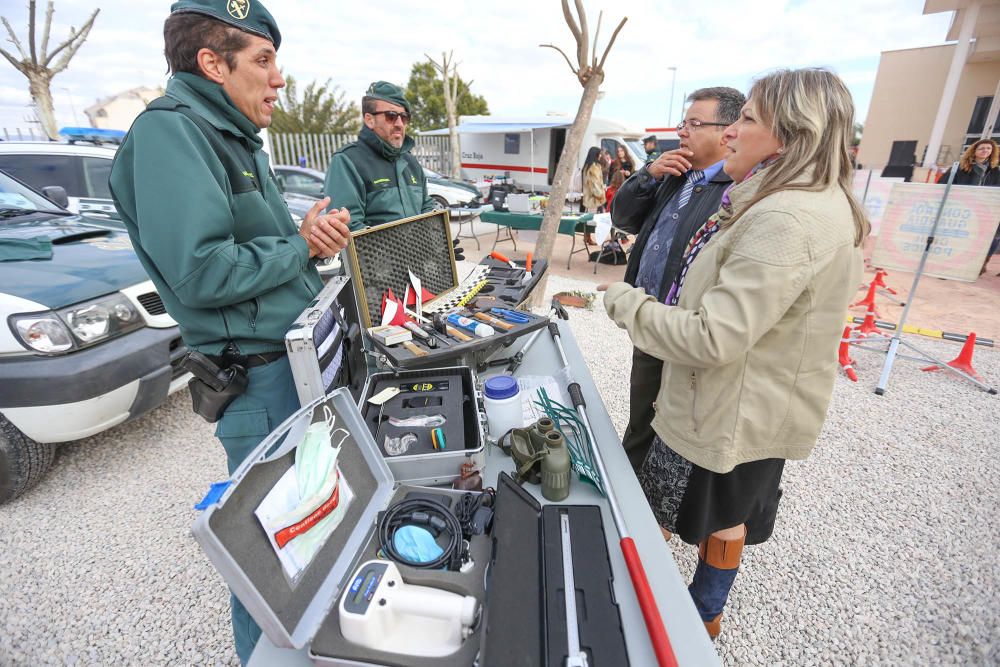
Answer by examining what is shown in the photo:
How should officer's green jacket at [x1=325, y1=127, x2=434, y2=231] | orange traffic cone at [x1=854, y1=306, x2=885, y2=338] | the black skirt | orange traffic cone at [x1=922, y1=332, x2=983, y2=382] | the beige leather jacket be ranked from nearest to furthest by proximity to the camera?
1. the beige leather jacket
2. the black skirt
3. officer's green jacket at [x1=325, y1=127, x2=434, y2=231]
4. orange traffic cone at [x1=922, y1=332, x2=983, y2=382]
5. orange traffic cone at [x1=854, y1=306, x2=885, y2=338]

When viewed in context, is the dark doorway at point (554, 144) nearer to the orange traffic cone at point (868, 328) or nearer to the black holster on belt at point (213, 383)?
the orange traffic cone at point (868, 328)

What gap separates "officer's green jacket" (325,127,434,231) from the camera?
8.79 ft

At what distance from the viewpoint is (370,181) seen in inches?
109

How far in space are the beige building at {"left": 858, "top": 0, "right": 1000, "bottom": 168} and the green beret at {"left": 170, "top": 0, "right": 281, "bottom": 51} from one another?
18930mm

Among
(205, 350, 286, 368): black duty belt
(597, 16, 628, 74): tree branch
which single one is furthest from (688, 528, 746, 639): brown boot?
(597, 16, 628, 74): tree branch

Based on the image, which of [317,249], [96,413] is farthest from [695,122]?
[96,413]

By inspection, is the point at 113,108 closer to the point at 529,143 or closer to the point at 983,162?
the point at 529,143

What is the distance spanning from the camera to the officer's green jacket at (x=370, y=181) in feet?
8.79

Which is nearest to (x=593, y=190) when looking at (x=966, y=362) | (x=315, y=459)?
(x=966, y=362)

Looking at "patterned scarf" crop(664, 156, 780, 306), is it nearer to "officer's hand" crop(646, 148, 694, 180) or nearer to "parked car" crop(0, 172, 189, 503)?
"officer's hand" crop(646, 148, 694, 180)

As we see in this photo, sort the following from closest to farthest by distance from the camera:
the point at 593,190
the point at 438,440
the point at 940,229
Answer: the point at 438,440
the point at 940,229
the point at 593,190

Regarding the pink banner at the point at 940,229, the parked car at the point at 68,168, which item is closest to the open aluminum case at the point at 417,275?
the parked car at the point at 68,168

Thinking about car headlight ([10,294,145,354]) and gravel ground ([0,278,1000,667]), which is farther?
car headlight ([10,294,145,354])

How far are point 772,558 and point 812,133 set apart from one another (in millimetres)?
2083
